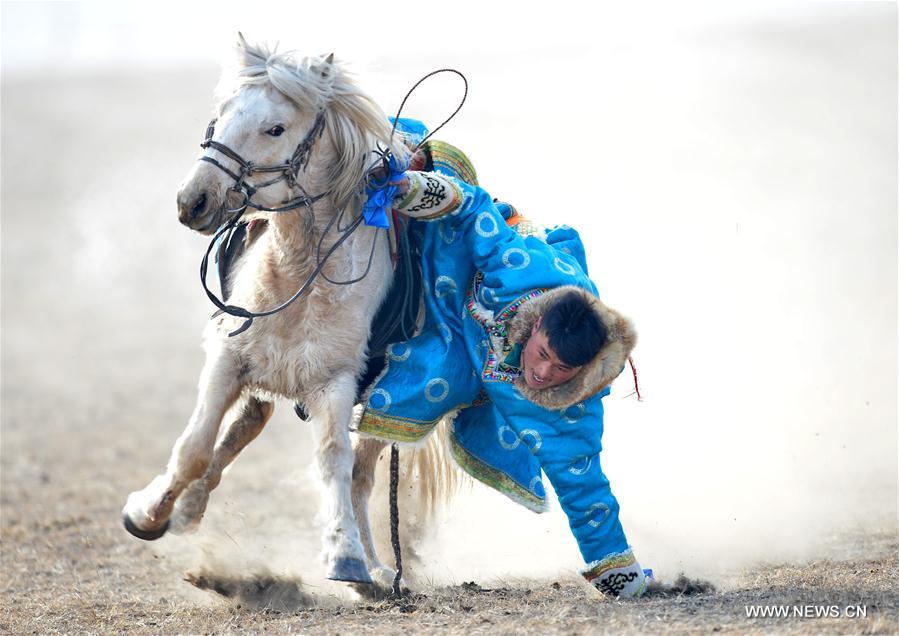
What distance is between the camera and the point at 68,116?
26.5 metres

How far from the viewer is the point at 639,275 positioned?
9367mm

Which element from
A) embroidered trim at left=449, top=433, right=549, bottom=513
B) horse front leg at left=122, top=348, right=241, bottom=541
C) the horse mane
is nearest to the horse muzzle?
the horse mane

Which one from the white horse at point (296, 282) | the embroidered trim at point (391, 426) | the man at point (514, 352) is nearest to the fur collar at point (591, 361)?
the man at point (514, 352)

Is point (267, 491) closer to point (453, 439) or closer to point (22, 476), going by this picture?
point (22, 476)

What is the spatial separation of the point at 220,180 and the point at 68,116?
24.5m

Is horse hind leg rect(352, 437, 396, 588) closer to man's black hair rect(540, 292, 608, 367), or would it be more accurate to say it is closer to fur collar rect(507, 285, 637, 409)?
fur collar rect(507, 285, 637, 409)

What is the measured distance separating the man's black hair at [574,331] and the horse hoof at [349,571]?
892 mm

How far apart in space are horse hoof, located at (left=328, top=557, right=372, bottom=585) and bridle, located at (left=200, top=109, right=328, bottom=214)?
1.11m

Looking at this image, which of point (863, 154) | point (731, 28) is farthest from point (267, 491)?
point (731, 28)

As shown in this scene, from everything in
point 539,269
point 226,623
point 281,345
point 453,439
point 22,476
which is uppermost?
point 539,269

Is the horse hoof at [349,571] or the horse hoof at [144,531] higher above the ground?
the horse hoof at [349,571]

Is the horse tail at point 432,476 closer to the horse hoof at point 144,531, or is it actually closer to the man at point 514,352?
the man at point 514,352

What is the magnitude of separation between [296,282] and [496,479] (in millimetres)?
1061

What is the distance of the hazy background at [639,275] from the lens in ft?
19.7
